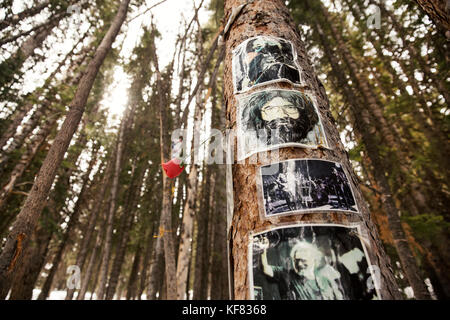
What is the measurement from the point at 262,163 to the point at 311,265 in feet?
1.40

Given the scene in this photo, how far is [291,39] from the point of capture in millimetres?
1413

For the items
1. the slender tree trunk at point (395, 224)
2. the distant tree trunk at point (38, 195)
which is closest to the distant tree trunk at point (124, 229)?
the distant tree trunk at point (38, 195)

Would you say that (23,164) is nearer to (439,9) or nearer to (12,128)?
(12,128)

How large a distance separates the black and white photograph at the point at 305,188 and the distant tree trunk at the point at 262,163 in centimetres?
4

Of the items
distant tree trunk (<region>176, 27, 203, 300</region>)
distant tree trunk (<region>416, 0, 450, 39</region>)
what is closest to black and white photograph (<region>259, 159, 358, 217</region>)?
distant tree trunk (<region>416, 0, 450, 39</region>)

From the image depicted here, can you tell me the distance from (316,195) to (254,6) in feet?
4.71

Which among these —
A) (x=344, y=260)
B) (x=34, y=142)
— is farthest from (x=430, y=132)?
(x=34, y=142)

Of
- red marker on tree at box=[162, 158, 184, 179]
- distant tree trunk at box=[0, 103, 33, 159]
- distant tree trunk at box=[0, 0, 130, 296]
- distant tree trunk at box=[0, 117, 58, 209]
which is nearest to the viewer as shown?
red marker on tree at box=[162, 158, 184, 179]

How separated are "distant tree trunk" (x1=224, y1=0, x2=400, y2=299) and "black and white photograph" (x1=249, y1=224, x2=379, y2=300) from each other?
4cm

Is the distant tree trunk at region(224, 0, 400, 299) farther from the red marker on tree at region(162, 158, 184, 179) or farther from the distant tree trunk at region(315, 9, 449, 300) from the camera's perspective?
the distant tree trunk at region(315, 9, 449, 300)

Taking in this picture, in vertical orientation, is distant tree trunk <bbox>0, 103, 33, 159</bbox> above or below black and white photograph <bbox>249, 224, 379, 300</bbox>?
above

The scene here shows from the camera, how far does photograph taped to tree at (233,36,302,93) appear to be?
1.19m

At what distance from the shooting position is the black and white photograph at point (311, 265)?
690mm

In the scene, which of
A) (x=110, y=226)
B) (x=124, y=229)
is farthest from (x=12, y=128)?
(x=124, y=229)
